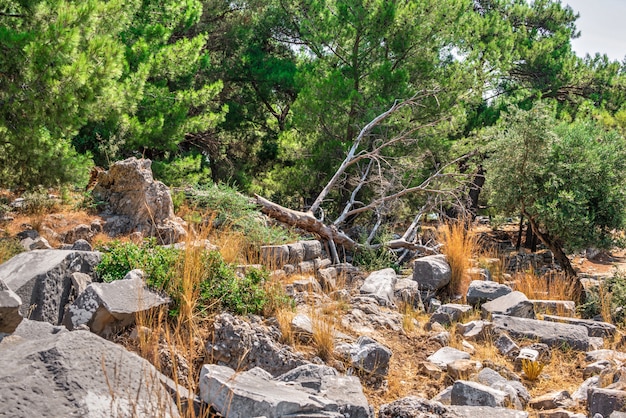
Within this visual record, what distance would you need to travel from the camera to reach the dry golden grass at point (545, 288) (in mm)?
9070

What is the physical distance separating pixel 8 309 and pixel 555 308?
270 inches

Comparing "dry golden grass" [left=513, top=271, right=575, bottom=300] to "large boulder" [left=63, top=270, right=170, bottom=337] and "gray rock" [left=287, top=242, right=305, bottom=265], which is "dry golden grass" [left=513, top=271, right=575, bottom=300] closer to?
"gray rock" [left=287, top=242, right=305, bottom=265]

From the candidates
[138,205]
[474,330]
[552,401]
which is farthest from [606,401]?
[138,205]

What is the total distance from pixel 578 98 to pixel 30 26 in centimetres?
1609

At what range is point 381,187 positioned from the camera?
1084 cm

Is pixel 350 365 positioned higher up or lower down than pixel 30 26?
lower down

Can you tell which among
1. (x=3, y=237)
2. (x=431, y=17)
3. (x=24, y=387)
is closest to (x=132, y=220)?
(x=3, y=237)

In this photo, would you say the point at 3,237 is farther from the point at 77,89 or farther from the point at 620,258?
the point at 620,258

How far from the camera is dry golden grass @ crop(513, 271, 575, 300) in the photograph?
907 cm

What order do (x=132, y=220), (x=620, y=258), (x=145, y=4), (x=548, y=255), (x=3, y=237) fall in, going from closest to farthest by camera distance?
(x=3, y=237) → (x=132, y=220) → (x=145, y=4) → (x=548, y=255) → (x=620, y=258)

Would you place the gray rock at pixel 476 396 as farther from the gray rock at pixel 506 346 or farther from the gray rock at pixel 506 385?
the gray rock at pixel 506 346

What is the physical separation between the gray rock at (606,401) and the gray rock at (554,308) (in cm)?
356

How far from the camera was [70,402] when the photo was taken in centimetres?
262

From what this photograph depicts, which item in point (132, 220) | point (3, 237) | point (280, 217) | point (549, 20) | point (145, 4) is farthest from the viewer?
point (549, 20)
